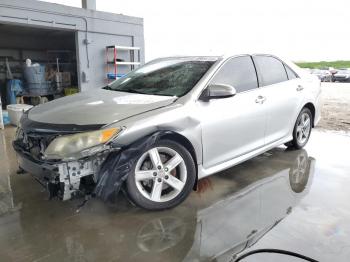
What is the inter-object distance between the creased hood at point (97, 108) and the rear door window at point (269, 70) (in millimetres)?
1326

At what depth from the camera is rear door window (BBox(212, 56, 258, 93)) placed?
3.18 metres

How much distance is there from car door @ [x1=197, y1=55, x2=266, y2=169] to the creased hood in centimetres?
45

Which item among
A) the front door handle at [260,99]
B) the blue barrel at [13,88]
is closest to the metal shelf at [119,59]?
the blue barrel at [13,88]

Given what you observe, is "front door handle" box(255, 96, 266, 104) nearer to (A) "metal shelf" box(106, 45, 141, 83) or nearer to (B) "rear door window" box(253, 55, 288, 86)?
(B) "rear door window" box(253, 55, 288, 86)

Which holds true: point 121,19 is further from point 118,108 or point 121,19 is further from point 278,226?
point 278,226

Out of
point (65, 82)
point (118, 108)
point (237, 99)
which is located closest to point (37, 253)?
point (118, 108)

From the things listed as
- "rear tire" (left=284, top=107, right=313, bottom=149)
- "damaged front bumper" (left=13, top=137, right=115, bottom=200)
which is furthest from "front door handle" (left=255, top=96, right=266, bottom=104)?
"damaged front bumper" (left=13, top=137, right=115, bottom=200)

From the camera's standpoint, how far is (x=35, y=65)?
8578 millimetres

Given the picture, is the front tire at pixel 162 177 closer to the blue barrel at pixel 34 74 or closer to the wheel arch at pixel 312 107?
the wheel arch at pixel 312 107

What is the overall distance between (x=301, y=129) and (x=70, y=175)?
11.1 ft

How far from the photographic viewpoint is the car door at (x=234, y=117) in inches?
115

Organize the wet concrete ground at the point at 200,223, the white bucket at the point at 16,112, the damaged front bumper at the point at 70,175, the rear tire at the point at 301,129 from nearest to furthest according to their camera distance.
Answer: the wet concrete ground at the point at 200,223, the damaged front bumper at the point at 70,175, the rear tire at the point at 301,129, the white bucket at the point at 16,112

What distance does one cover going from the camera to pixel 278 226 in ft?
8.24

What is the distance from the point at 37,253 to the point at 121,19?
750 centimetres
